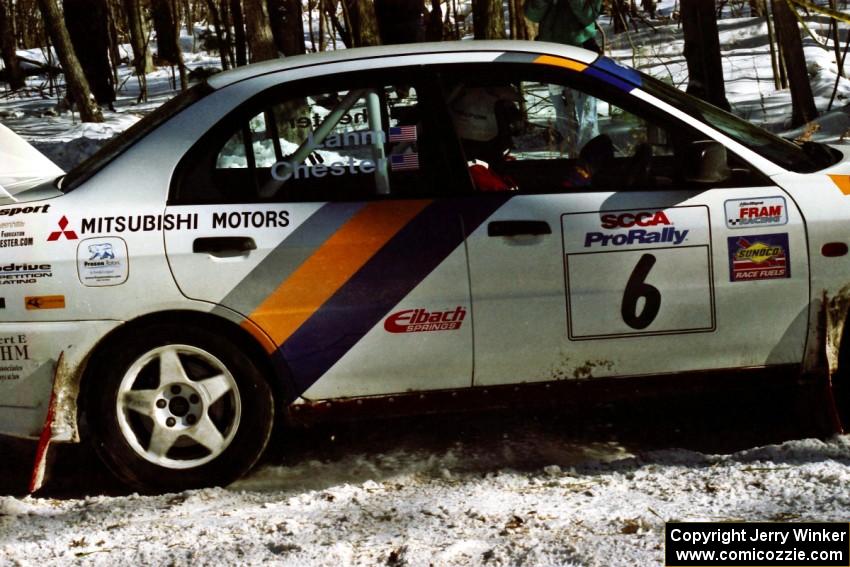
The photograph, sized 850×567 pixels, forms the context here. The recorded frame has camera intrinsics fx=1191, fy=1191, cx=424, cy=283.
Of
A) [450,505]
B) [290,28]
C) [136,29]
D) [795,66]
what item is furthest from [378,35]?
[450,505]

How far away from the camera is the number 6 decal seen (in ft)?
14.9

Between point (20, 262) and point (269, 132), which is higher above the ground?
point (269, 132)

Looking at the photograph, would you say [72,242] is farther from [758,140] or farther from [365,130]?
[758,140]

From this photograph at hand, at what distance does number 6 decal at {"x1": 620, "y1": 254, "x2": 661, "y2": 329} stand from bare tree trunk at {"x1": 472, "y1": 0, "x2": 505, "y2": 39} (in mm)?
8843

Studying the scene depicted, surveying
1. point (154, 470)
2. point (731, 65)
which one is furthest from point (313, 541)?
point (731, 65)

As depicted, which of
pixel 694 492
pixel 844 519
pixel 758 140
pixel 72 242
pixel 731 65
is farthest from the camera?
pixel 731 65

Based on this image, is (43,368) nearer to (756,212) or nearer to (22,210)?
(22,210)

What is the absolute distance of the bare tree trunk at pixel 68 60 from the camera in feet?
52.7

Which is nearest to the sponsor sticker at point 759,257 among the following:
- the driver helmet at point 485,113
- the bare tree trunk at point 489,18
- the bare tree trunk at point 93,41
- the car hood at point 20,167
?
the driver helmet at point 485,113

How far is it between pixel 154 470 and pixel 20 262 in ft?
3.09

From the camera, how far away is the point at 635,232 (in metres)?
4.53

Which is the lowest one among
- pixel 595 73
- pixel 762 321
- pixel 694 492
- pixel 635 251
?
pixel 694 492

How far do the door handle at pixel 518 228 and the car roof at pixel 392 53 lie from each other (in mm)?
711

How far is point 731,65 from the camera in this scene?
16.9 meters
